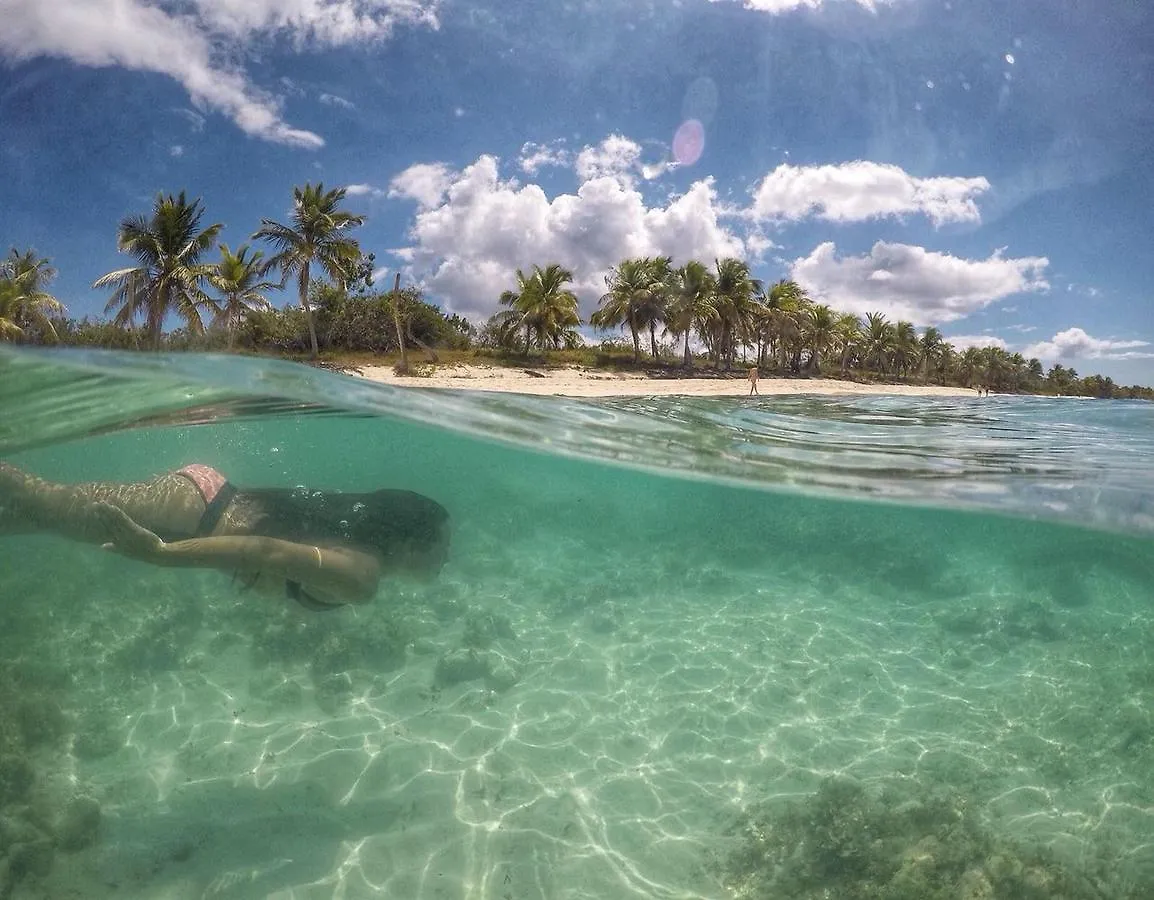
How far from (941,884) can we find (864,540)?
9.75 meters

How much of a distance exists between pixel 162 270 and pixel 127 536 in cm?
3423

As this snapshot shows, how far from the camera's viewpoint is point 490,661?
8.68m

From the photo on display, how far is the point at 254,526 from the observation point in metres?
7.28

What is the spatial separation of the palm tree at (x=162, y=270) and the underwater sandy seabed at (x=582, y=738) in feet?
85.7

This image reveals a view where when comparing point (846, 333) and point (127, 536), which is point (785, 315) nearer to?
point (846, 333)

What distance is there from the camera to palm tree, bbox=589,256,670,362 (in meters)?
51.7

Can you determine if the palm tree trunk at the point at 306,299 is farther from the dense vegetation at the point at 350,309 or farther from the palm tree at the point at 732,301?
the palm tree at the point at 732,301

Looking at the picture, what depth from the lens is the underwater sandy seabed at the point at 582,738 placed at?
19.2ft

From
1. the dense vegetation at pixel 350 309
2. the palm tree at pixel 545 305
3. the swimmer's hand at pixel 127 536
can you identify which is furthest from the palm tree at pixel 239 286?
the swimmer's hand at pixel 127 536

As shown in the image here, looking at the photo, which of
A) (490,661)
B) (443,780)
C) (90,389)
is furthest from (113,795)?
(90,389)

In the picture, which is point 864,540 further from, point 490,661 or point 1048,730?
point 490,661

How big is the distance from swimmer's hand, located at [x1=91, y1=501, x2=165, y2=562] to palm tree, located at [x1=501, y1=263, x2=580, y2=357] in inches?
1597

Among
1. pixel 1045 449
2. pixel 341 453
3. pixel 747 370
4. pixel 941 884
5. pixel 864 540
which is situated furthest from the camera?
pixel 747 370

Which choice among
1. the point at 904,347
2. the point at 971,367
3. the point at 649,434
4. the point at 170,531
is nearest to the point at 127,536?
the point at 170,531
